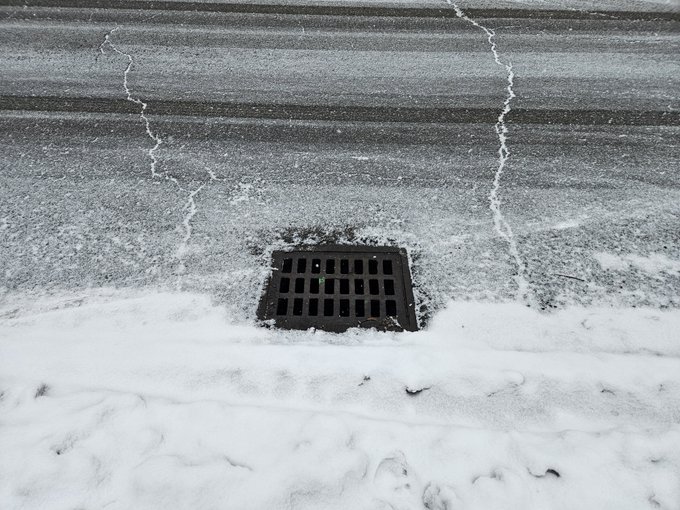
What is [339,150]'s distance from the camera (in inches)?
152

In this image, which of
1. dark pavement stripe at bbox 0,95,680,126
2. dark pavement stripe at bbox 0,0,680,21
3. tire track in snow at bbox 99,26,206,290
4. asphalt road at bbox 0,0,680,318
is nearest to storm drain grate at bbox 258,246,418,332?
asphalt road at bbox 0,0,680,318

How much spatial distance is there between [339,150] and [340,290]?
1460mm

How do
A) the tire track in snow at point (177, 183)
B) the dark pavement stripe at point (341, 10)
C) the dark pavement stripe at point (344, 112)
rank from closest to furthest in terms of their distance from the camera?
the tire track in snow at point (177, 183), the dark pavement stripe at point (344, 112), the dark pavement stripe at point (341, 10)

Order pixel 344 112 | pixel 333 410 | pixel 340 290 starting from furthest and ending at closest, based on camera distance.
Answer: pixel 344 112 < pixel 340 290 < pixel 333 410

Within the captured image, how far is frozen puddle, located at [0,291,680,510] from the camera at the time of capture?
191 centimetres

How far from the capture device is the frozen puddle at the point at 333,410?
1913 mm

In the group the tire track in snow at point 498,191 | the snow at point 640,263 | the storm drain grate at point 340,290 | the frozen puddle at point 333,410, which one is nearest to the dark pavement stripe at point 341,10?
the tire track in snow at point 498,191

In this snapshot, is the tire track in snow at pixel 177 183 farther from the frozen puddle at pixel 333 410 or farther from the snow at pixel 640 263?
the snow at pixel 640 263

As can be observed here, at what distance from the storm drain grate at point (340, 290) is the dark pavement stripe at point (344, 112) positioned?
1.67 m

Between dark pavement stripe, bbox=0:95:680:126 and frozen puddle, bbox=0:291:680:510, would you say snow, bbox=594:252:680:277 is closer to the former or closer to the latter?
frozen puddle, bbox=0:291:680:510

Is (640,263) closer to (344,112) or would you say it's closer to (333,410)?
(333,410)

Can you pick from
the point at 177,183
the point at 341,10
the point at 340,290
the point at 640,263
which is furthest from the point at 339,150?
the point at 341,10

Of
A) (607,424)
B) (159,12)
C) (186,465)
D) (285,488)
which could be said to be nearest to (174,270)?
(186,465)

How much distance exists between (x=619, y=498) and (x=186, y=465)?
162cm
